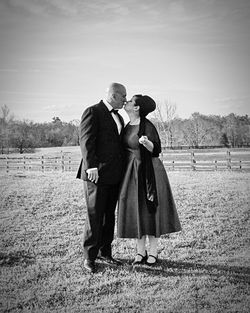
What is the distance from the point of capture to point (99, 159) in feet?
11.9

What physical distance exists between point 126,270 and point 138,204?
0.71 metres

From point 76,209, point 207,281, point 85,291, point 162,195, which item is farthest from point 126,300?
point 76,209

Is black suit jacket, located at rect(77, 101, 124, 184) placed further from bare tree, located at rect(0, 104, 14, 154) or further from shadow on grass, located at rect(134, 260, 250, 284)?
bare tree, located at rect(0, 104, 14, 154)

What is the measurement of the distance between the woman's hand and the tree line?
2233 centimetres

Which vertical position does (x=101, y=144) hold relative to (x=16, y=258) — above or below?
above

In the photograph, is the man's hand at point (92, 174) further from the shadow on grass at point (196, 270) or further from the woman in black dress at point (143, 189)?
the shadow on grass at point (196, 270)

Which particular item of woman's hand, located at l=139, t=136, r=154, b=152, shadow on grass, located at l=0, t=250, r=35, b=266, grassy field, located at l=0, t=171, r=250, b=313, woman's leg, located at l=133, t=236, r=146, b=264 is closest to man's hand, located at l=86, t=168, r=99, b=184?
woman's hand, located at l=139, t=136, r=154, b=152

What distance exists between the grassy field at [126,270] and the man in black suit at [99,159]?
16.7 inches

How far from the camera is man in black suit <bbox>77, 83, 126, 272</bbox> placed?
3523mm

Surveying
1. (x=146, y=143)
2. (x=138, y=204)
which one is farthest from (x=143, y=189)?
(x=146, y=143)

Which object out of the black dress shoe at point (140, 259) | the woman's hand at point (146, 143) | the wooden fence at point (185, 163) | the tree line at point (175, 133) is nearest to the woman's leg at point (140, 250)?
the black dress shoe at point (140, 259)

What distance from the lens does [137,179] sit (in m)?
3.63

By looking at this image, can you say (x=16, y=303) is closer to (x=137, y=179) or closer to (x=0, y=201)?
(x=137, y=179)

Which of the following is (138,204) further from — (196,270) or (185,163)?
(185,163)
